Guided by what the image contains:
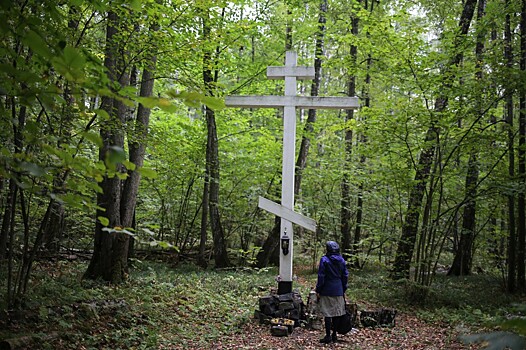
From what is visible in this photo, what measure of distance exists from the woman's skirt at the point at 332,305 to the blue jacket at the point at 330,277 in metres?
0.08

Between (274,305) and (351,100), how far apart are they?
3.87m

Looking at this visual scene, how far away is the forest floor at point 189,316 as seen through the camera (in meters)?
5.27

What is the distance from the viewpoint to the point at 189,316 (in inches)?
288

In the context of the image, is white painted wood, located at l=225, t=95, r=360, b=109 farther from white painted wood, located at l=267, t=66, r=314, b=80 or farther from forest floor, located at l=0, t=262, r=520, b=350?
forest floor, located at l=0, t=262, r=520, b=350

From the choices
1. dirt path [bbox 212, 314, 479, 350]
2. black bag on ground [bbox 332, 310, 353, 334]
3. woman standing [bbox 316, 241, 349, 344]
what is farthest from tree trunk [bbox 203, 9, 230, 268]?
black bag on ground [bbox 332, 310, 353, 334]

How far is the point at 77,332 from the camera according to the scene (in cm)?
531

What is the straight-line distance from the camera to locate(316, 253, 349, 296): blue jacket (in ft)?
22.2

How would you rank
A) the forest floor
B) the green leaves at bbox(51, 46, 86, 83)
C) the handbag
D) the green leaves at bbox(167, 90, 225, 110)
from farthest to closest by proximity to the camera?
the handbag, the forest floor, the green leaves at bbox(167, 90, 225, 110), the green leaves at bbox(51, 46, 86, 83)

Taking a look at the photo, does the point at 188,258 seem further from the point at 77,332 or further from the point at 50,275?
the point at 77,332

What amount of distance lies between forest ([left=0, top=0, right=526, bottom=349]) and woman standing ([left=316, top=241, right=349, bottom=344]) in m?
0.63

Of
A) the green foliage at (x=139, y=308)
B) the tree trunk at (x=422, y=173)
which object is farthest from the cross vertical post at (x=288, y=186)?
the tree trunk at (x=422, y=173)

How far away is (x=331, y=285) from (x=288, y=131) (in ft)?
9.16

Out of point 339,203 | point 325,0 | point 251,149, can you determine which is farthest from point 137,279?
point 325,0

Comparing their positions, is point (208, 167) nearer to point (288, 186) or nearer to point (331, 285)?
point (288, 186)
